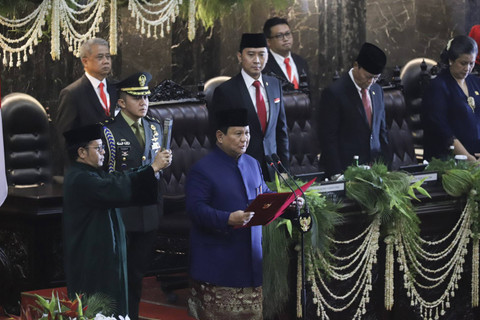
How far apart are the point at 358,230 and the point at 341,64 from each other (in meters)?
3.85

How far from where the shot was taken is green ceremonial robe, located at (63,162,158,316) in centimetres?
543

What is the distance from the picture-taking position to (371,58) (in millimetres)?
7164

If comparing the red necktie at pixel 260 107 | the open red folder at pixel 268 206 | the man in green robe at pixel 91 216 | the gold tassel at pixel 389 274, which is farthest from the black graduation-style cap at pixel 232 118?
the gold tassel at pixel 389 274

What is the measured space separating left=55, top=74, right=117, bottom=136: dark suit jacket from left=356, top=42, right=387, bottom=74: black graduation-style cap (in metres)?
1.86

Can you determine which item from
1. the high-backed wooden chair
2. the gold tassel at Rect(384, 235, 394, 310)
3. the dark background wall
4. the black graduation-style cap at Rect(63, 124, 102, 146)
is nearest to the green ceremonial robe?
the black graduation-style cap at Rect(63, 124, 102, 146)

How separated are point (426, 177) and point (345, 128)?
71 centimetres

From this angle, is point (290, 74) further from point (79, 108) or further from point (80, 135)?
point (80, 135)

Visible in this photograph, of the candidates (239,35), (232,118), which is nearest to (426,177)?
(232,118)

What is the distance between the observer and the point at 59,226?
23.1 ft

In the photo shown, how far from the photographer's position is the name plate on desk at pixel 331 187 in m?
6.28

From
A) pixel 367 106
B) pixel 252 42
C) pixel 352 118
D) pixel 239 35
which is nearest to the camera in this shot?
pixel 252 42

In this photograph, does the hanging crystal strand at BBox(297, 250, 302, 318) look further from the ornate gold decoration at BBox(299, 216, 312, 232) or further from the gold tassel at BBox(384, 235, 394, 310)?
the gold tassel at BBox(384, 235, 394, 310)

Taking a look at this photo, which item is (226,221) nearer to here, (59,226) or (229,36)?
(59,226)

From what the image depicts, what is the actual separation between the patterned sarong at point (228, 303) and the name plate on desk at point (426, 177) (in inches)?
64.5
